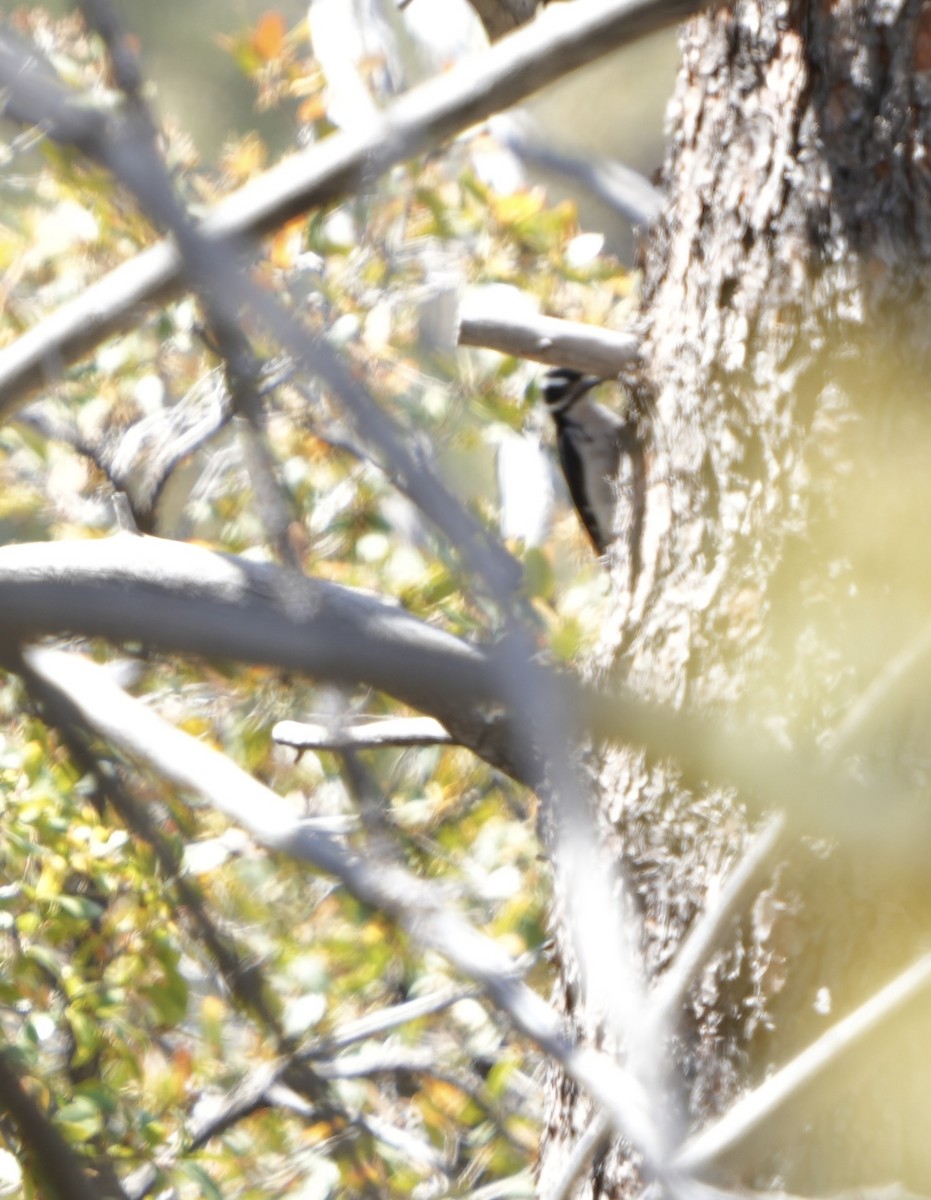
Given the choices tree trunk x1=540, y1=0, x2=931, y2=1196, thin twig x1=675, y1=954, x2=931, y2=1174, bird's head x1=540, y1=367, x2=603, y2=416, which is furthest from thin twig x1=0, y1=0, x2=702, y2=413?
bird's head x1=540, y1=367, x2=603, y2=416

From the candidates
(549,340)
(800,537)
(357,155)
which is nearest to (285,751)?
(549,340)

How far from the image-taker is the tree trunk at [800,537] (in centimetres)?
149

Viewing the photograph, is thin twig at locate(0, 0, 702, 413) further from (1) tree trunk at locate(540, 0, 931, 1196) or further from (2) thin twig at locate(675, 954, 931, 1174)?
(2) thin twig at locate(675, 954, 931, 1174)

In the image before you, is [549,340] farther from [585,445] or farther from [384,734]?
[585,445]

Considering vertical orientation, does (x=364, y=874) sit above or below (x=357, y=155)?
below

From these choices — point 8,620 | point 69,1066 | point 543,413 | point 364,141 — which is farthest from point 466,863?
point 8,620

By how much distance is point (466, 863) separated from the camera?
271 cm

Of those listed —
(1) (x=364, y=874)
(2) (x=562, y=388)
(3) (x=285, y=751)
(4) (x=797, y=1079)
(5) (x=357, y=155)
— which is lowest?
(3) (x=285, y=751)

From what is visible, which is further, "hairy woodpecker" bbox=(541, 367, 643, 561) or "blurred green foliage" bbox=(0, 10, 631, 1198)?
"hairy woodpecker" bbox=(541, 367, 643, 561)

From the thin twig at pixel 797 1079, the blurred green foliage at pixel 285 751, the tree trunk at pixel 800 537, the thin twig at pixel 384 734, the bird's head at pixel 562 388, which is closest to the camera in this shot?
the thin twig at pixel 797 1079

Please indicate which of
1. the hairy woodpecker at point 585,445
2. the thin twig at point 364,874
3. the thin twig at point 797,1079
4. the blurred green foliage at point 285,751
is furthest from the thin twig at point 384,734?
the hairy woodpecker at point 585,445

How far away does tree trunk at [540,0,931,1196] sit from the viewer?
1.49m

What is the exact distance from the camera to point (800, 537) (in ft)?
5.15

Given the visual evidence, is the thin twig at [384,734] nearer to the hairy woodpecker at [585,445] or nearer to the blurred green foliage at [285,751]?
the blurred green foliage at [285,751]
